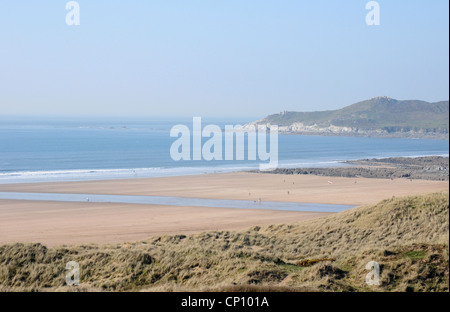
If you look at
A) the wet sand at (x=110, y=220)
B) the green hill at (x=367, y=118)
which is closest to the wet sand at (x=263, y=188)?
the green hill at (x=367, y=118)

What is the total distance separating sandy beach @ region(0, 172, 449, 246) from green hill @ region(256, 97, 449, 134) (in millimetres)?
6232

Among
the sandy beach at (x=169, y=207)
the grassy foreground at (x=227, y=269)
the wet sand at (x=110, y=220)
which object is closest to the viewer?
the grassy foreground at (x=227, y=269)

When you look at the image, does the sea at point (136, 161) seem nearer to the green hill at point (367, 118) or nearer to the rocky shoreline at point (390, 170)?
the rocky shoreline at point (390, 170)

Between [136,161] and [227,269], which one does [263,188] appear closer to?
[136,161]

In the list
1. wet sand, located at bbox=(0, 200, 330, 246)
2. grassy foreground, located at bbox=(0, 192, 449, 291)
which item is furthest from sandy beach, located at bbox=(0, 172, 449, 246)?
grassy foreground, located at bbox=(0, 192, 449, 291)

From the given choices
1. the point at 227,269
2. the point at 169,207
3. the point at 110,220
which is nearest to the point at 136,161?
the point at 169,207

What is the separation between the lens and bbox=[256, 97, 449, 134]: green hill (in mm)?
49812

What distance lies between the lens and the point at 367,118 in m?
92.1

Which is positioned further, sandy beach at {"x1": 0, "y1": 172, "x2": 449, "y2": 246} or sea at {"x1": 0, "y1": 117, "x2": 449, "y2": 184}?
sea at {"x1": 0, "y1": 117, "x2": 449, "y2": 184}

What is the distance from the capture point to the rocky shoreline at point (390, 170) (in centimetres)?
5334

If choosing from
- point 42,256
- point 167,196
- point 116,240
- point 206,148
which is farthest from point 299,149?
point 42,256

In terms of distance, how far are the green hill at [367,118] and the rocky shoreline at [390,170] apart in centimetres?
404

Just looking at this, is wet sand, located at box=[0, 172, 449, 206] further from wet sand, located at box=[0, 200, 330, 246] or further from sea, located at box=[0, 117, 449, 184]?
wet sand, located at box=[0, 200, 330, 246]
